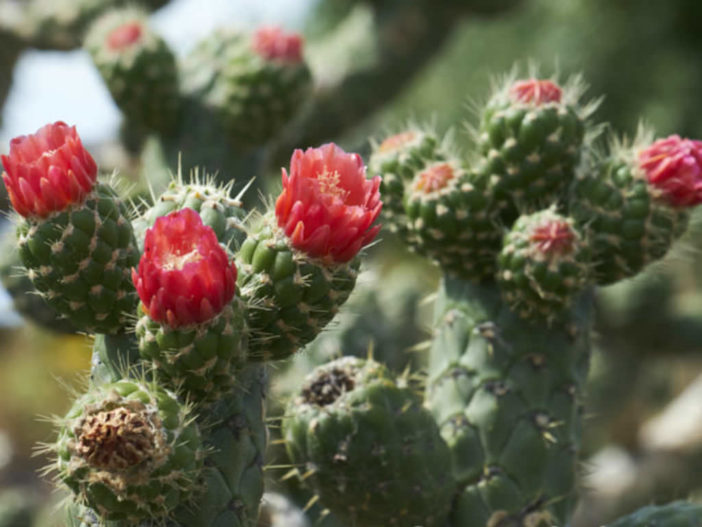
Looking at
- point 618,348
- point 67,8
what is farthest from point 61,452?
point 618,348

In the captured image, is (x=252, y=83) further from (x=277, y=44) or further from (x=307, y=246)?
(x=307, y=246)

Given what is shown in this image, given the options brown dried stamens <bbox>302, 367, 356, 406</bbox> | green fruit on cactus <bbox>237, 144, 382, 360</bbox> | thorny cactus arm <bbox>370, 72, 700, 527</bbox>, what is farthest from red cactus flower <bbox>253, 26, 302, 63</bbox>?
green fruit on cactus <bbox>237, 144, 382, 360</bbox>

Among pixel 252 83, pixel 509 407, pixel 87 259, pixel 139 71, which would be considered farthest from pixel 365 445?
pixel 139 71

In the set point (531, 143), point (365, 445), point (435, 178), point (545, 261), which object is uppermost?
point (531, 143)

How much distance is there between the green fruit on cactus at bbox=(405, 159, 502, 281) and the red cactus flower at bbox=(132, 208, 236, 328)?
2.52 ft

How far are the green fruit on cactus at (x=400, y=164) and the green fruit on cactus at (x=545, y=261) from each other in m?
0.31

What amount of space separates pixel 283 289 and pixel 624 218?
897mm

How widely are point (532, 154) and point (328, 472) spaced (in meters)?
0.84

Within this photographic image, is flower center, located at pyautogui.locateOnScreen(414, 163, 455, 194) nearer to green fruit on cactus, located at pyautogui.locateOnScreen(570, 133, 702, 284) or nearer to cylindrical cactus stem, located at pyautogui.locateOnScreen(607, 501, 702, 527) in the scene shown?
green fruit on cactus, located at pyautogui.locateOnScreen(570, 133, 702, 284)

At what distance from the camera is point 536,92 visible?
7.23ft

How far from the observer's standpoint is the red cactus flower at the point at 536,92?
7.23ft

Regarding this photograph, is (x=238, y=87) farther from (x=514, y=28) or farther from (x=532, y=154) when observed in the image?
(x=514, y=28)

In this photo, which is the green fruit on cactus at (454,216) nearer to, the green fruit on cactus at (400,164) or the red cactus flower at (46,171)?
the green fruit on cactus at (400,164)


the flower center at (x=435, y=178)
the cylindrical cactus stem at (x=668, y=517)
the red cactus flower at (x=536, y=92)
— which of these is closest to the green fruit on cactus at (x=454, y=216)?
the flower center at (x=435, y=178)
